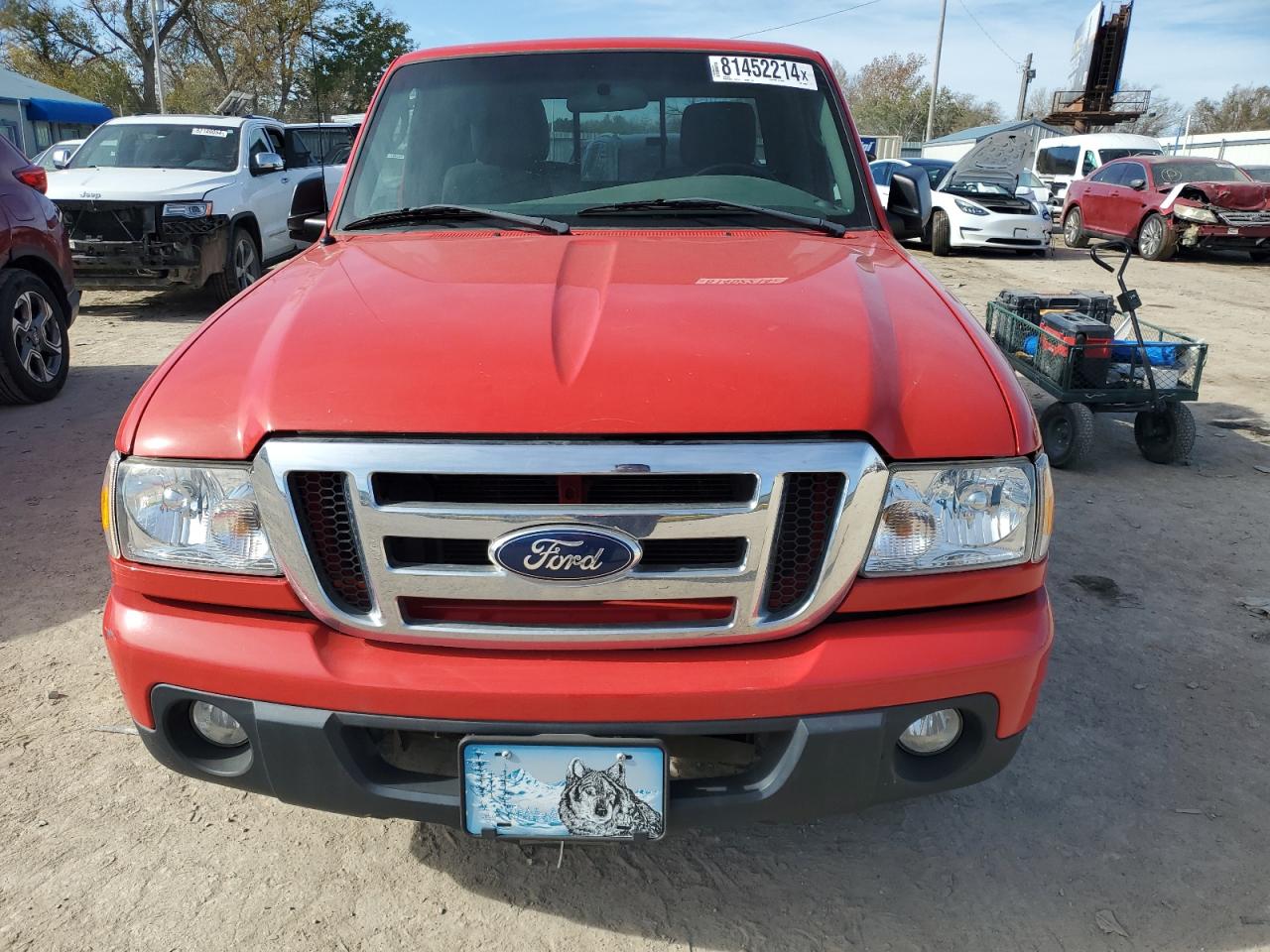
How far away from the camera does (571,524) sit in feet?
5.39

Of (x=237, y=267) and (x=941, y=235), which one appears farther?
(x=941, y=235)

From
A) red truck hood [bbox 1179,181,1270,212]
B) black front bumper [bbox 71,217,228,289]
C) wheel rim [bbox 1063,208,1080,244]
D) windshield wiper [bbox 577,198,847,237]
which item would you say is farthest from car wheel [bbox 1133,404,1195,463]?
wheel rim [bbox 1063,208,1080,244]

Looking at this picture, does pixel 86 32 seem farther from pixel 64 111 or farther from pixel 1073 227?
pixel 1073 227

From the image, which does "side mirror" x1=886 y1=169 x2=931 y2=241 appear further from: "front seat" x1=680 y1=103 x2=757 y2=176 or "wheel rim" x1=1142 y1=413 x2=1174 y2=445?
→ "wheel rim" x1=1142 y1=413 x2=1174 y2=445

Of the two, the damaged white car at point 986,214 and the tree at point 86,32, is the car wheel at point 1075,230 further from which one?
the tree at point 86,32

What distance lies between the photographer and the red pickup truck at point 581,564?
165 centimetres

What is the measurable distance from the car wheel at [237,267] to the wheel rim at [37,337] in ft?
8.69

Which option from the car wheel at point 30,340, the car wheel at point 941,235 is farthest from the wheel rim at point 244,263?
the car wheel at point 941,235

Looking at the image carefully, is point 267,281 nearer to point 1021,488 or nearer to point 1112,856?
point 1021,488

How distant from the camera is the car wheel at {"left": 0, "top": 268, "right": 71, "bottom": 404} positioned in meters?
5.69

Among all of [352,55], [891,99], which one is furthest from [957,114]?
[352,55]

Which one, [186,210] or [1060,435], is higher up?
[186,210]

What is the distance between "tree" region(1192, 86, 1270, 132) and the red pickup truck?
60.0 metres

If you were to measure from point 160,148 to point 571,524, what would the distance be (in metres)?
9.48
